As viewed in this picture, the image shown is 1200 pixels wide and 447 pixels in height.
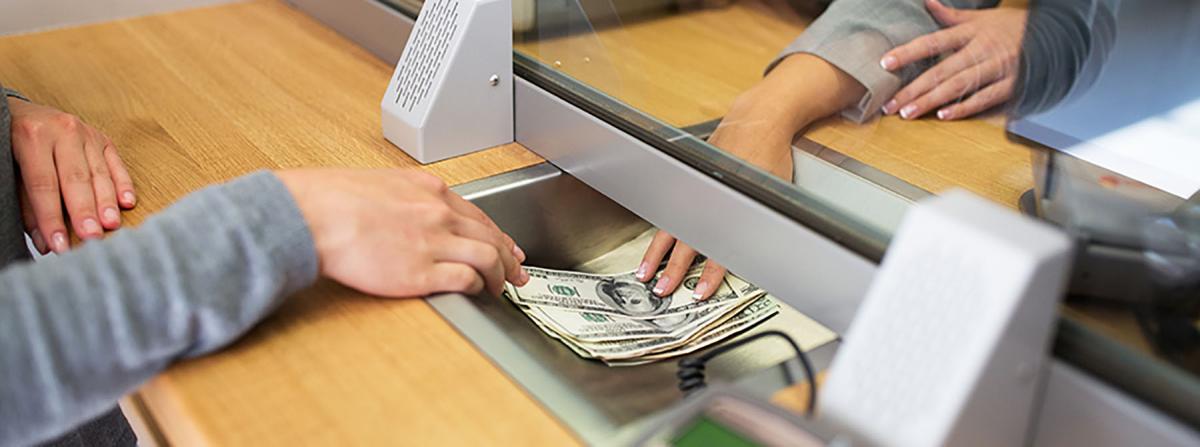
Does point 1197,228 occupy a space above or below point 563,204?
above

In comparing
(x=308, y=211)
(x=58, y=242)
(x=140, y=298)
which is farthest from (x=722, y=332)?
(x=58, y=242)

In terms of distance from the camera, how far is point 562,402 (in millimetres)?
663

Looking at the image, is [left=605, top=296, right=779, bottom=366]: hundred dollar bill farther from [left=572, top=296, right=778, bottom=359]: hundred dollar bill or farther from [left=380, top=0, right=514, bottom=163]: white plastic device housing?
[left=380, top=0, right=514, bottom=163]: white plastic device housing

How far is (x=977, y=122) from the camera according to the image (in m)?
1.02

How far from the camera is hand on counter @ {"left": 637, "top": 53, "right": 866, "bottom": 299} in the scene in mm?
926

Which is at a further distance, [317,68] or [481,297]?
[317,68]

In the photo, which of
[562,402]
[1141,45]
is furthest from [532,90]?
[1141,45]

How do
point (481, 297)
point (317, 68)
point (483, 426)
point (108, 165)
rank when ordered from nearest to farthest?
point (483, 426), point (481, 297), point (108, 165), point (317, 68)

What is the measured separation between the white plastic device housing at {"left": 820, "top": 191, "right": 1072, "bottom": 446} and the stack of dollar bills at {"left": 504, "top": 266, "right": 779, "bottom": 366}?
0.36 meters

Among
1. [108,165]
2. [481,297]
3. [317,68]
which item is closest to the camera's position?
[481,297]

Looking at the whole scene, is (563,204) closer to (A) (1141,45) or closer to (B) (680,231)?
(B) (680,231)

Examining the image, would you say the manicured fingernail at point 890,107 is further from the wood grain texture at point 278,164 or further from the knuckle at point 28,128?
the knuckle at point 28,128

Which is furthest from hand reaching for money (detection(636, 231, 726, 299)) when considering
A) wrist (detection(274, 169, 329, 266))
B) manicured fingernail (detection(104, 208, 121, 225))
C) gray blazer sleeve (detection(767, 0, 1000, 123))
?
manicured fingernail (detection(104, 208, 121, 225))

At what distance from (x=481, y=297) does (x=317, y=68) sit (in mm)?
576
